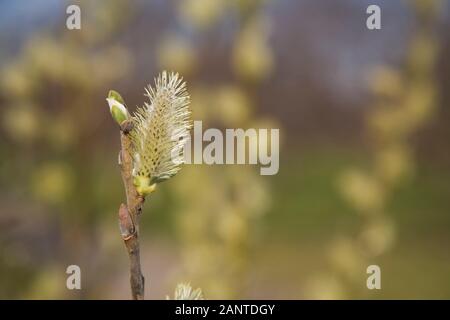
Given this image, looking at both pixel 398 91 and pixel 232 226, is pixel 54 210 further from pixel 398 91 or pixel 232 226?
pixel 398 91

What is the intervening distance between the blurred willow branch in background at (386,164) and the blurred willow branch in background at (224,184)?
0.19 m

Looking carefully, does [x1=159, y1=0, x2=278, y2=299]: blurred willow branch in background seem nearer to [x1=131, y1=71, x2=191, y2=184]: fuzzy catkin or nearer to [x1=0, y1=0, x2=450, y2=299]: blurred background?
[x1=0, y1=0, x2=450, y2=299]: blurred background

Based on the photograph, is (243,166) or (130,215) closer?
(130,215)

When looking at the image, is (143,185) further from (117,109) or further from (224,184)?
(224,184)

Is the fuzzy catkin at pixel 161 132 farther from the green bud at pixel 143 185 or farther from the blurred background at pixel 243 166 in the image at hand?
the blurred background at pixel 243 166

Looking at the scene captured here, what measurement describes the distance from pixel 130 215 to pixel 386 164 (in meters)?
1.09

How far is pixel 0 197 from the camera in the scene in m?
1.40

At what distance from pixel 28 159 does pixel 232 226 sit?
0.49 m

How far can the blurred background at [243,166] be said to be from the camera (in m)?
1.29

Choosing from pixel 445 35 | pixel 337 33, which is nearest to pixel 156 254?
pixel 337 33

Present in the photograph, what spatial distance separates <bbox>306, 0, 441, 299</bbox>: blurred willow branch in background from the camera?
1.32m

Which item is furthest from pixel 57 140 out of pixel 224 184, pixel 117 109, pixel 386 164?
pixel 117 109

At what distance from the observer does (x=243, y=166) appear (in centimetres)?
127
